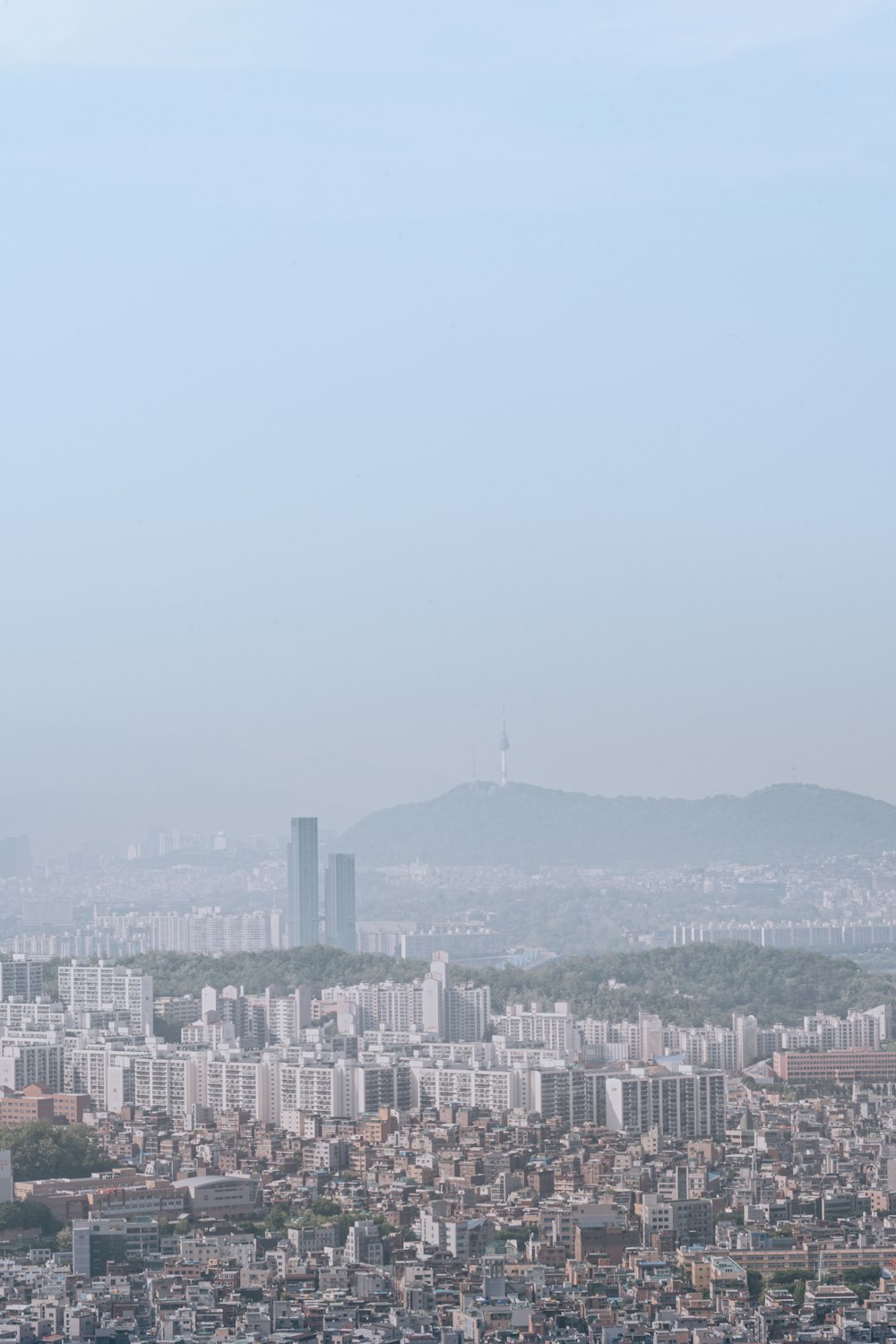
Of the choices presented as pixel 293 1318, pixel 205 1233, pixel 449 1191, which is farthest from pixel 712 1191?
pixel 293 1318

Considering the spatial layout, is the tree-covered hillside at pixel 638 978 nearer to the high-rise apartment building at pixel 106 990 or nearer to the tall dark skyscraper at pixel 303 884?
the high-rise apartment building at pixel 106 990

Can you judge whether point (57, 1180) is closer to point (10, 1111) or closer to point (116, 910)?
point (10, 1111)

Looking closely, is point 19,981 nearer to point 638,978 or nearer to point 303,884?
point 638,978

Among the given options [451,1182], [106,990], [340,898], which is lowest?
[451,1182]

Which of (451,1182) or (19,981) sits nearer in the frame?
(451,1182)

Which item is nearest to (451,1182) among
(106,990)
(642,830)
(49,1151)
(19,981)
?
(49,1151)

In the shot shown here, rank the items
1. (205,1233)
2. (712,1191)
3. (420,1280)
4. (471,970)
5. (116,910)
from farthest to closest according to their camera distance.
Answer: (116,910) < (471,970) < (712,1191) < (205,1233) < (420,1280)

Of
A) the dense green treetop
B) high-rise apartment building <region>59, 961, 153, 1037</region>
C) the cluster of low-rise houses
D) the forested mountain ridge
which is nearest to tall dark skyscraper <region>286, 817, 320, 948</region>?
the forested mountain ridge

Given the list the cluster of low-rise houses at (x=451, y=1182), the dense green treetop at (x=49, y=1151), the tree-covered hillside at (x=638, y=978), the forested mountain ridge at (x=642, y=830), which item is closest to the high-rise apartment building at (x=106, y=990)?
the cluster of low-rise houses at (x=451, y=1182)
